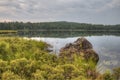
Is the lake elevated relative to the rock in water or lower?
lower

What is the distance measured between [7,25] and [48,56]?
545 feet

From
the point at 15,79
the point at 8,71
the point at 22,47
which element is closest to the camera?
the point at 15,79

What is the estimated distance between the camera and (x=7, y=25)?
169375 millimetres

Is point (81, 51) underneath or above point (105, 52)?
above

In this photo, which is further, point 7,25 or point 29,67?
point 7,25

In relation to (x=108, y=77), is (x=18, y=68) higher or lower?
higher

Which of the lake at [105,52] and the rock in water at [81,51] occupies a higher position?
the rock in water at [81,51]

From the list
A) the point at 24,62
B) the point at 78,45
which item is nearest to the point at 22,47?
the point at 24,62

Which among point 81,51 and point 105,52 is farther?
point 105,52

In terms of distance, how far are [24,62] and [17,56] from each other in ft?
4.46

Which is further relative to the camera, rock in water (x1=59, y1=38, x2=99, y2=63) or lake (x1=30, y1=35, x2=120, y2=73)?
lake (x1=30, y1=35, x2=120, y2=73)

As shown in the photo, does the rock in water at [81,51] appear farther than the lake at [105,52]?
No

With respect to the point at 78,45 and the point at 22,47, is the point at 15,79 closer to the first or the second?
the point at 22,47

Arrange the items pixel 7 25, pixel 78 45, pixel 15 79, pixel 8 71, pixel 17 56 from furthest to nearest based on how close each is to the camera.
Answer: pixel 7 25 < pixel 78 45 < pixel 17 56 < pixel 8 71 < pixel 15 79
